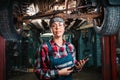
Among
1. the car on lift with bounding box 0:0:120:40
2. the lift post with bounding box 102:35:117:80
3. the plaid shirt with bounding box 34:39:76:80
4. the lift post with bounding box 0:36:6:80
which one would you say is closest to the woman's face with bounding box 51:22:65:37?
the plaid shirt with bounding box 34:39:76:80

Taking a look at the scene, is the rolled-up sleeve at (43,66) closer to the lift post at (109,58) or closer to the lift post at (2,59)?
the lift post at (2,59)

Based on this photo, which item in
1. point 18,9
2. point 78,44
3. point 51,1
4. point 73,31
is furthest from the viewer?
point 78,44

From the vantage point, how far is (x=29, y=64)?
31.8ft

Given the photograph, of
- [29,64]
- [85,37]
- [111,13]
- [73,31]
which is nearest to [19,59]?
[29,64]

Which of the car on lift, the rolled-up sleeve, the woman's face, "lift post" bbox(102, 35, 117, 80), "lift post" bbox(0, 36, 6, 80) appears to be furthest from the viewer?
"lift post" bbox(102, 35, 117, 80)

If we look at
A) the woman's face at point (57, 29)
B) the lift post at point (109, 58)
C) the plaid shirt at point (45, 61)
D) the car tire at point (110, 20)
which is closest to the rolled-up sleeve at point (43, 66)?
the plaid shirt at point (45, 61)

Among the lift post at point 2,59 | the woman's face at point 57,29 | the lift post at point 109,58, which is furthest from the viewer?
the lift post at point 109,58

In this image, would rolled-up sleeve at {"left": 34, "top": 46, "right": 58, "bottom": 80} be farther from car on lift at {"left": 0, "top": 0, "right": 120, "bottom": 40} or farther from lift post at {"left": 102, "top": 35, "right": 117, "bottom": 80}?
lift post at {"left": 102, "top": 35, "right": 117, "bottom": 80}

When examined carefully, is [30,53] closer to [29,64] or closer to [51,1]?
[29,64]

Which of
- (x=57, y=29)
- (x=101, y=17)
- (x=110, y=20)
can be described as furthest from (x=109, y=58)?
(x=57, y=29)

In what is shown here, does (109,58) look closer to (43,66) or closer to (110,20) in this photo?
(110,20)

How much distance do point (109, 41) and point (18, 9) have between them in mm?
2611

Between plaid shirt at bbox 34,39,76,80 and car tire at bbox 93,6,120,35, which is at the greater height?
car tire at bbox 93,6,120,35

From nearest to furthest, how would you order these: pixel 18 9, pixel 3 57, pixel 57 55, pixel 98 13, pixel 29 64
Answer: pixel 57 55 < pixel 98 13 < pixel 18 9 < pixel 3 57 < pixel 29 64
